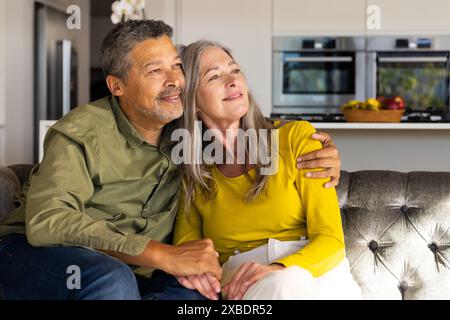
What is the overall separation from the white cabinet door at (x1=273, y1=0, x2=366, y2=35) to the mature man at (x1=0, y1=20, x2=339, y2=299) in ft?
9.78

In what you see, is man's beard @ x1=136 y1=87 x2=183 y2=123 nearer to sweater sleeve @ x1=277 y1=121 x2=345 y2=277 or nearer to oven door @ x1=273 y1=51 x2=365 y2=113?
sweater sleeve @ x1=277 y1=121 x2=345 y2=277

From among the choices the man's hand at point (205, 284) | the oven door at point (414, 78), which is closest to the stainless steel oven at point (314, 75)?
the oven door at point (414, 78)

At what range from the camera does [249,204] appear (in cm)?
202

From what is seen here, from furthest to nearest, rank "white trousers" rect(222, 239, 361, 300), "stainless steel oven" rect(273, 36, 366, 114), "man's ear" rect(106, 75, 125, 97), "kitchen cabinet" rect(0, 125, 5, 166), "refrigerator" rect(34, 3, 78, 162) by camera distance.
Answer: "refrigerator" rect(34, 3, 78, 162), "stainless steel oven" rect(273, 36, 366, 114), "kitchen cabinet" rect(0, 125, 5, 166), "man's ear" rect(106, 75, 125, 97), "white trousers" rect(222, 239, 361, 300)

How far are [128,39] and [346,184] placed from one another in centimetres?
77

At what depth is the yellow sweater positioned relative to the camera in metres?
1.92

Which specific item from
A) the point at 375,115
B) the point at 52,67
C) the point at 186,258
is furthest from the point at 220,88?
the point at 52,67

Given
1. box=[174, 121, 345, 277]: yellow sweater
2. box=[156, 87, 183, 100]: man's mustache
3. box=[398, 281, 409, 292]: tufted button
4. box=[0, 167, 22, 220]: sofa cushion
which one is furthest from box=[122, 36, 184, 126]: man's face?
box=[398, 281, 409, 292]: tufted button

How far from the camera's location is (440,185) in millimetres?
2186

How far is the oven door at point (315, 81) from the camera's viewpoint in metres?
5.08

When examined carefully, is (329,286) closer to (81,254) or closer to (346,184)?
(346,184)

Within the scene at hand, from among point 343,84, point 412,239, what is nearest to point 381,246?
point 412,239

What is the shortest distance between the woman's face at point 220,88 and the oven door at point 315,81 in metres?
2.96

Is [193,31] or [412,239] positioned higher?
[193,31]
